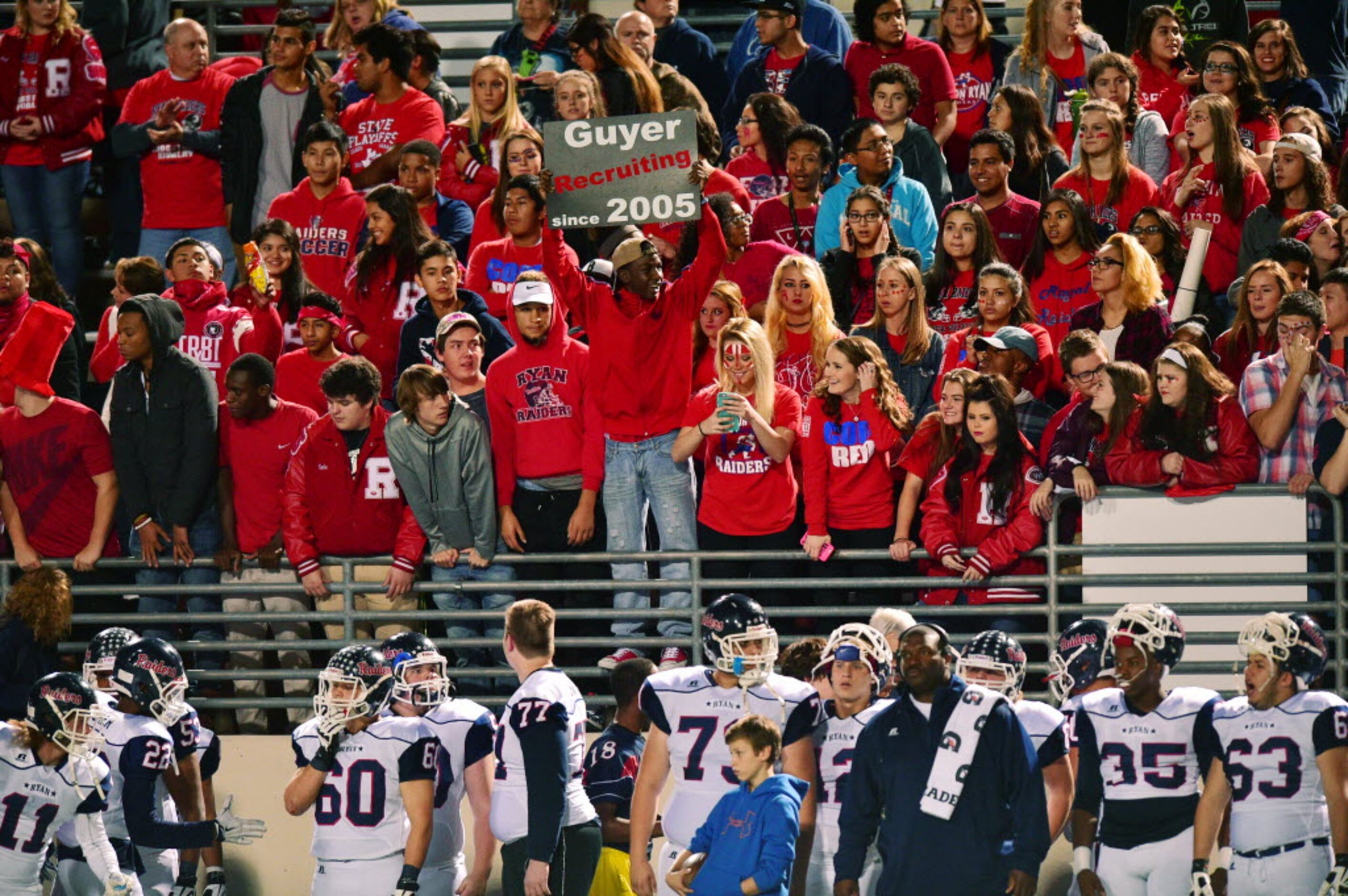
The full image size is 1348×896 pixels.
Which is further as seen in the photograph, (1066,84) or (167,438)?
(1066,84)

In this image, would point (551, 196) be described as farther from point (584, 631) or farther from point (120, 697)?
point (120, 697)

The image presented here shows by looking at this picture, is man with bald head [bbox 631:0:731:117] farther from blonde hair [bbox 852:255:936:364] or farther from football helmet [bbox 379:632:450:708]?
football helmet [bbox 379:632:450:708]

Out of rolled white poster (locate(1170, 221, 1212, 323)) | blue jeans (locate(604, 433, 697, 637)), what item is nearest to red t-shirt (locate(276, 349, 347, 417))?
blue jeans (locate(604, 433, 697, 637))

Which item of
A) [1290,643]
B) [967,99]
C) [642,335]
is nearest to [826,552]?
[642,335]

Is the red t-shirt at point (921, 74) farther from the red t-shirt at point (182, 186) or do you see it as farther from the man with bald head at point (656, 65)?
the red t-shirt at point (182, 186)

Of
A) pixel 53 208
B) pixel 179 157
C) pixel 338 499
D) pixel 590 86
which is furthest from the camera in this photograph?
pixel 53 208

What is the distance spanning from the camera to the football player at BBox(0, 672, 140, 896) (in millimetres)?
8938

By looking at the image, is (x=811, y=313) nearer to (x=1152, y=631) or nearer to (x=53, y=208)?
(x=1152, y=631)

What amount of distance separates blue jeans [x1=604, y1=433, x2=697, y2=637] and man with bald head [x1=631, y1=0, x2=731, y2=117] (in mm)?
4157

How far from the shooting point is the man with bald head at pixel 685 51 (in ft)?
45.6

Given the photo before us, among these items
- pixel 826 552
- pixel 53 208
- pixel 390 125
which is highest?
pixel 390 125

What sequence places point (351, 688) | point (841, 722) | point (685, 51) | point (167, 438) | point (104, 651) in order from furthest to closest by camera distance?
point (685, 51), point (167, 438), point (104, 651), point (841, 722), point (351, 688)

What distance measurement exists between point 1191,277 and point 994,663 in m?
3.66

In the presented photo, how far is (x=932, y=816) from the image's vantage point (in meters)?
7.92
